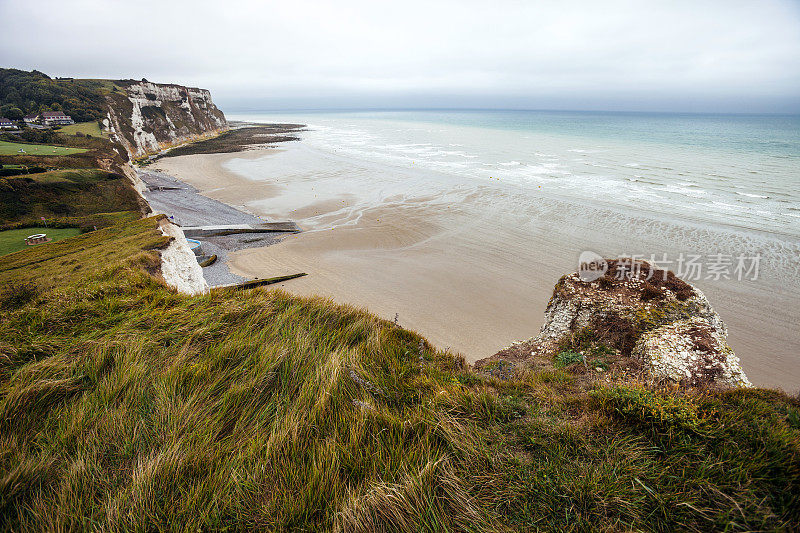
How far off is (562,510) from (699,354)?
16.9 ft

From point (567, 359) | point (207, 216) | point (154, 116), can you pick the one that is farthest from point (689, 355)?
point (154, 116)

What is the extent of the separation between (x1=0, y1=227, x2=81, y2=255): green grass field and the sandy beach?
22.2 feet

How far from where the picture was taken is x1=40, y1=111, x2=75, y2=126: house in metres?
46.8

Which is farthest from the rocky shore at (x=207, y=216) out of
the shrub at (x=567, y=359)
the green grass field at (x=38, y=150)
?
the shrub at (x=567, y=359)

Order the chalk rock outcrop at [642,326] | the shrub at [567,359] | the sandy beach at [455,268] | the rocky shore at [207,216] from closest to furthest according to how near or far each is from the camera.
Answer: the chalk rock outcrop at [642,326], the shrub at [567,359], the sandy beach at [455,268], the rocky shore at [207,216]

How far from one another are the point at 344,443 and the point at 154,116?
8637 centimetres

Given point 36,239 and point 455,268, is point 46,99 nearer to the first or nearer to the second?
point 36,239

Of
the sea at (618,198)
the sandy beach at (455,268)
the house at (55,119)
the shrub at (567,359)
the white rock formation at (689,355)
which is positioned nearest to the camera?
the white rock formation at (689,355)

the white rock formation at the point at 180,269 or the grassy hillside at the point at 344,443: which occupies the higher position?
the grassy hillside at the point at 344,443

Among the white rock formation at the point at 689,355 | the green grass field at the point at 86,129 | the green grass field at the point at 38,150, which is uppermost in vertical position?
the green grass field at the point at 86,129

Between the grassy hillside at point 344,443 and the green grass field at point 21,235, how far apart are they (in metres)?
11.8

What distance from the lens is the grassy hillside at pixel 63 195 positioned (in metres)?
Result: 16.2

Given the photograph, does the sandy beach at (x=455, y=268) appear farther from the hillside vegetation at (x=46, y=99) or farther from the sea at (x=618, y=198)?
the hillside vegetation at (x=46, y=99)

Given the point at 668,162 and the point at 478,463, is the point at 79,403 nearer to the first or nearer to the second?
the point at 478,463
